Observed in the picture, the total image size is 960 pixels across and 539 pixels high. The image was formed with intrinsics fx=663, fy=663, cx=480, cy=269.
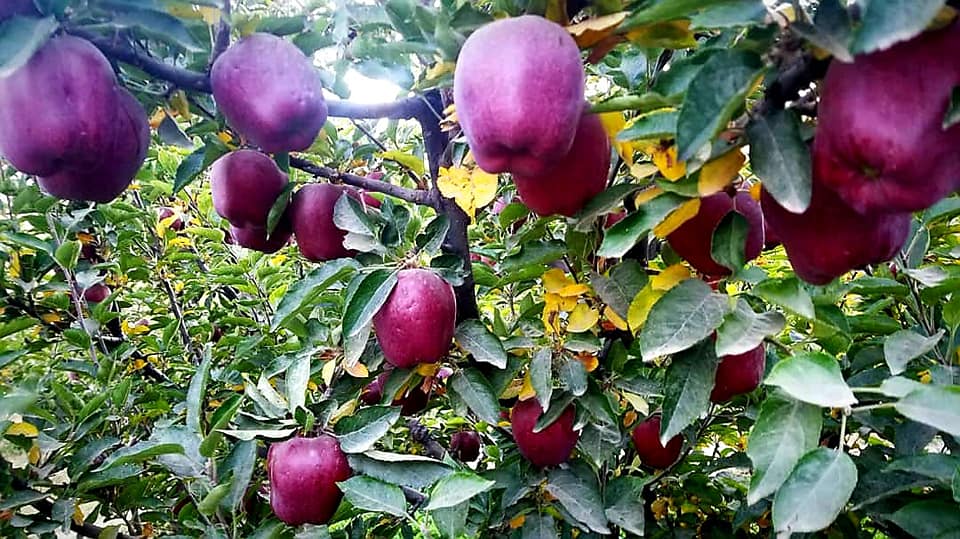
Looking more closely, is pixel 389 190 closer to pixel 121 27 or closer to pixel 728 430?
pixel 121 27

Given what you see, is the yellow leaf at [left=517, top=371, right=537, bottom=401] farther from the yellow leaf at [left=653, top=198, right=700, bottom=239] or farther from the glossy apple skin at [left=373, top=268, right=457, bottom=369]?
the yellow leaf at [left=653, top=198, right=700, bottom=239]

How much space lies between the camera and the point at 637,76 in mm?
1031

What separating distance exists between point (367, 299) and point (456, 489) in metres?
0.29

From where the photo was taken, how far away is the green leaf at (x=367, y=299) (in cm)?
92

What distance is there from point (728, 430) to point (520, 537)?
775 mm

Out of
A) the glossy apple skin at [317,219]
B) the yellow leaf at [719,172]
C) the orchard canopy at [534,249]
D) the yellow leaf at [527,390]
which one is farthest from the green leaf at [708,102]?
the glossy apple skin at [317,219]

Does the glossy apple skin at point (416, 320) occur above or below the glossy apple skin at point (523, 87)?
below

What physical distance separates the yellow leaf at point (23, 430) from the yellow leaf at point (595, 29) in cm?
123

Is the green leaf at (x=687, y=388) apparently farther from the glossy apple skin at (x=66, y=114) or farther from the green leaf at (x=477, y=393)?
the glossy apple skin at (x=66, y=114)

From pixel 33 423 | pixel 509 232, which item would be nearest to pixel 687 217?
pixel 509 232

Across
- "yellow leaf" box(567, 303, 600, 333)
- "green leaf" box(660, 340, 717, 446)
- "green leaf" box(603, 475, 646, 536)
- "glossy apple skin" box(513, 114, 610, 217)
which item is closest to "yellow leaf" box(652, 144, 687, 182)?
"glossy apple skin" box(513, 114, 610, 217)

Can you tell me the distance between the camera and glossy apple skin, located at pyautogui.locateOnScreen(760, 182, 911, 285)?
0.63 meters

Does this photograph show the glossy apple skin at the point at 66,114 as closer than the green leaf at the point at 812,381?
No

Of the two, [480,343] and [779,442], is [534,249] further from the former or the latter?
[779,442]
